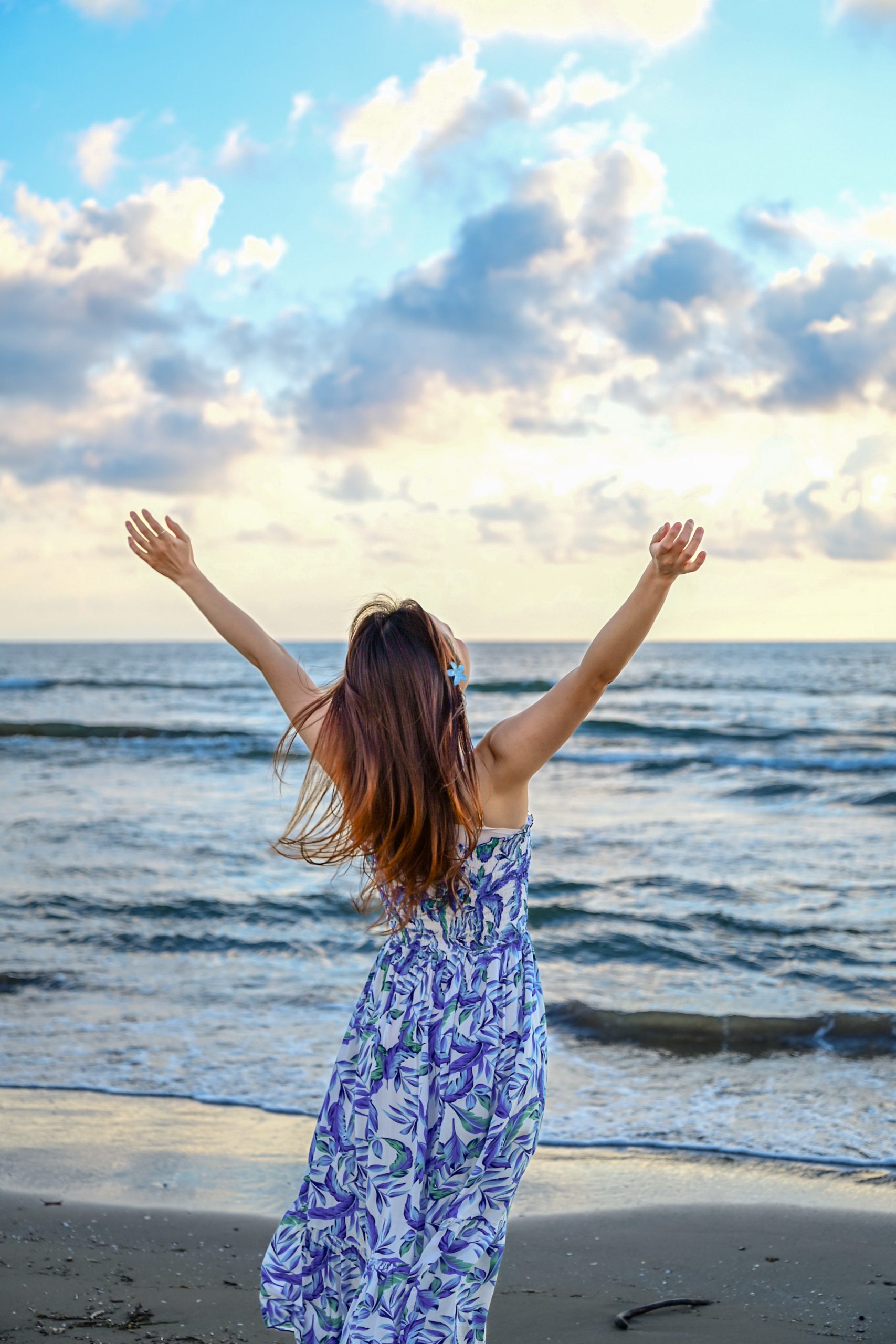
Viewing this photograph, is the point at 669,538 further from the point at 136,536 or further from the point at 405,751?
the point at 136,536

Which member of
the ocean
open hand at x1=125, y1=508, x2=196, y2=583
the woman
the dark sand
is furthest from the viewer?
the ocean

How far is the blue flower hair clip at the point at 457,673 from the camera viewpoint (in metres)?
2.08

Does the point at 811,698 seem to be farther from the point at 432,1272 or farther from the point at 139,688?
the point at 432,1272

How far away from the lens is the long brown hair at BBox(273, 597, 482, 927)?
2.06 m

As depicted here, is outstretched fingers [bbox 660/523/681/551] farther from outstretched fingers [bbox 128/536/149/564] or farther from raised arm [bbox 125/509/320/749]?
outstretched fingers [bbox 128/536/149/564]

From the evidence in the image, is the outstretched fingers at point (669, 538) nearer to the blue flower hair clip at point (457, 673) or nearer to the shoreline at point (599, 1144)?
the blue flower hair clip at point (457, 673)

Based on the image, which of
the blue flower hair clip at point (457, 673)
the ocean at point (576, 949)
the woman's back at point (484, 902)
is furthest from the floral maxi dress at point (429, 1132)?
the ocean at point (576, 949)

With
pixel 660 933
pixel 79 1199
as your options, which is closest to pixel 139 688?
pixel 660 933

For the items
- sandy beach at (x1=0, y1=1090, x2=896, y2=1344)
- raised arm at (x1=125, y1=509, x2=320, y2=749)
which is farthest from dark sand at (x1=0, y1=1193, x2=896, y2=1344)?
raised arm at (x1=125, y1=509, x2=320, y2=749)

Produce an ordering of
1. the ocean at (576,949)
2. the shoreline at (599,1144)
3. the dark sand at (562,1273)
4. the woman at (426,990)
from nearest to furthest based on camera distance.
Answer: the woman at (426,990), the dark sand at (562,1273), the shoreline at (599,1144), the ocean at (576,949)

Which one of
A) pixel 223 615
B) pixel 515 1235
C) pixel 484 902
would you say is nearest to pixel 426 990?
pixel 484 902

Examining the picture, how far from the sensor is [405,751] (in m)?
2.07

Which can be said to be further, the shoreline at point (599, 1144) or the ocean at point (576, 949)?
the ocean at point (576, 949)

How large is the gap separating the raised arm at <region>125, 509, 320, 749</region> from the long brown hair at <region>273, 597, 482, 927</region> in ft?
0.46
